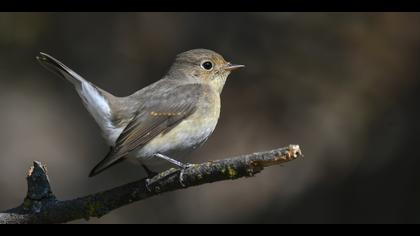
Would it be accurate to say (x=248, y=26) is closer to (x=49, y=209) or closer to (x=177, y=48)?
(x=177, y=48)

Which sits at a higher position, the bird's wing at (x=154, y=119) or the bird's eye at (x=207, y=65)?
the bird's eye at (x=207, y=65)

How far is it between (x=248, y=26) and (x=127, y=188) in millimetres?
4657

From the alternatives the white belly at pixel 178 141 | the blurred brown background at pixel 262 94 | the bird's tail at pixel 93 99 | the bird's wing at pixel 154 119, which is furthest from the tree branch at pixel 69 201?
the blurred brown background at pixel 262 94

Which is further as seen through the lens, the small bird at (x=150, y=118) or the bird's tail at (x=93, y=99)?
the bird's tail at (x=93, y=99)

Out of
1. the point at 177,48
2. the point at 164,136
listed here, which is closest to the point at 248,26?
the point at 177,48

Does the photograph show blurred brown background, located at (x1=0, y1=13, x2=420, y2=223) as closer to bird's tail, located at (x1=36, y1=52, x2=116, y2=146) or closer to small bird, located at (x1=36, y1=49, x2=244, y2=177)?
small bird, located at (x1=36, y1=49, x2=244, y2=177)

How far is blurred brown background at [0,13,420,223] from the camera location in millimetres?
8680

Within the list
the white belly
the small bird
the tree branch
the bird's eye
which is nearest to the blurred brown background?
the bird's eye

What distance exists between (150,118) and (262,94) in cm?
348

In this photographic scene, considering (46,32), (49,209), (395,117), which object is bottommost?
(49,209)

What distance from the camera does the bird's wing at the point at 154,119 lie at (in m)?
5.46

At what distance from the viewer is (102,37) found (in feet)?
31.6

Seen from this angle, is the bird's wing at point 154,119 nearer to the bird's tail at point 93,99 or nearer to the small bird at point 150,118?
the small bird at point 150,118

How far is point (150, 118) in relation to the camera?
5891 millimetres
